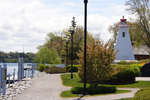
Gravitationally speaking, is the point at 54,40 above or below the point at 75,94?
above

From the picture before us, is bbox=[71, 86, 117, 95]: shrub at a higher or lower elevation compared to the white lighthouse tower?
lower

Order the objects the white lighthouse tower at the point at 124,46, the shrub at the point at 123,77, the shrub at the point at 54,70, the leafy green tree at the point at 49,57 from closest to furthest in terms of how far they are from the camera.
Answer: the shrub at the point at 123,77
the shrub at the point at 54,70
the white lighthouse tower at the point at 124,46
the leafy green tree at the point at 49,57

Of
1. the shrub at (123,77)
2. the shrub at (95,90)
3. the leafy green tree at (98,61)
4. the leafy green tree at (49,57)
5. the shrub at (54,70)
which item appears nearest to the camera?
the shrub at (95,90)

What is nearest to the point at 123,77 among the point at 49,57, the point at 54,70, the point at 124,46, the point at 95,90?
the point at 95,90

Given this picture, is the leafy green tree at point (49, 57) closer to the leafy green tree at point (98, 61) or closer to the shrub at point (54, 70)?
the shrub at point (54, 70)

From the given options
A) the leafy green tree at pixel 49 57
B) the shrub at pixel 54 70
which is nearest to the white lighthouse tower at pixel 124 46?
the shrub at pixel 54 70

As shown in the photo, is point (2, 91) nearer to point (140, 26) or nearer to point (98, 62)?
point (98, 62)

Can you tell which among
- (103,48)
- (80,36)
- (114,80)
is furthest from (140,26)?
(103,48)

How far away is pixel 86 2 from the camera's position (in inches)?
770

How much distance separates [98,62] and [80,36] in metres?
60.7

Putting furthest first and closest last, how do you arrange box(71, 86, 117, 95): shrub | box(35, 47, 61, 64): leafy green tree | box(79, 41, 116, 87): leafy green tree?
box(35, 47, 61, 64): leafy green tree → box(79, 41, 116, 87): leafy green tree → box(71, 86, 117, 95): shrub

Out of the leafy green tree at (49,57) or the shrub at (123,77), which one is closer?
the shrub at (123,77)

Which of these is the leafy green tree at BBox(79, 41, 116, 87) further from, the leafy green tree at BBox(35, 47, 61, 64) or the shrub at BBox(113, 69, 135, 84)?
the leafy green tree at BBox(35, 47, 61, 64)

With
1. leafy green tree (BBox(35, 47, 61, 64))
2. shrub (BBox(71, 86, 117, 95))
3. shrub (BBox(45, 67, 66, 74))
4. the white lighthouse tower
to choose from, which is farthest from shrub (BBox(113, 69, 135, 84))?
leafy green tree (BBox(35, 47, 61, 64))
